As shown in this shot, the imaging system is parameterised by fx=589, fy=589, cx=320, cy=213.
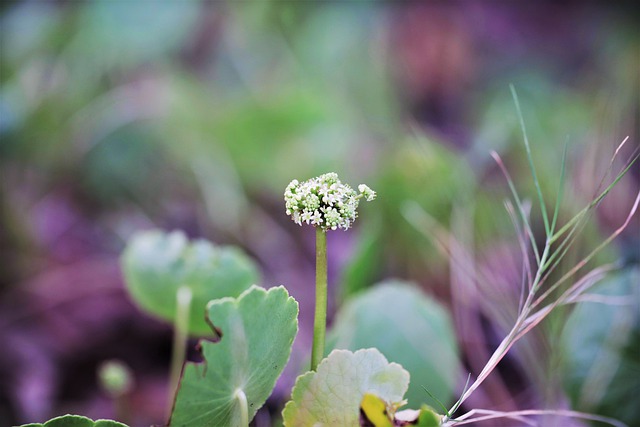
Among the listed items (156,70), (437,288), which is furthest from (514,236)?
(156,70)

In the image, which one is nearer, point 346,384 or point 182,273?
point 346,384

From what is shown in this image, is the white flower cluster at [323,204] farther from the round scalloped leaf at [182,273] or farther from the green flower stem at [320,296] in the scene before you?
the round scalloped leaf at [182,273]

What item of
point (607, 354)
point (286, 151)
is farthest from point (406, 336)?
point (286, 151)

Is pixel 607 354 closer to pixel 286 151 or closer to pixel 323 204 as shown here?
pixel 323 204

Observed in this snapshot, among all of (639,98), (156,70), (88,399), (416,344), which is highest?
(156,70)

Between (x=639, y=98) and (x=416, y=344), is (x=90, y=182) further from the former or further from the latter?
(x=639, y=98)

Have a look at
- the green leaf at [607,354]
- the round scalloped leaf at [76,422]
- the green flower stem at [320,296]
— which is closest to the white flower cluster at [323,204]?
the green flower stem at [320,296]
